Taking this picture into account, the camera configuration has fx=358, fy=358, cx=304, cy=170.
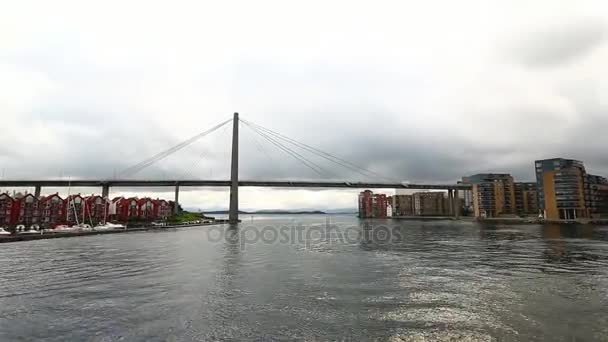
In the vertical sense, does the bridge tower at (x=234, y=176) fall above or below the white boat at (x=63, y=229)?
above

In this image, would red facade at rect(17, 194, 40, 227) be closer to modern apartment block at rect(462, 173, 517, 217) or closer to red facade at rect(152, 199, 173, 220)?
red facade at rect(152, 199, 173, 220)

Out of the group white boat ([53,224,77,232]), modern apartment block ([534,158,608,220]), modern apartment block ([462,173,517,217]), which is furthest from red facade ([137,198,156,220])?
modern apartment block ([462,173,517,217])

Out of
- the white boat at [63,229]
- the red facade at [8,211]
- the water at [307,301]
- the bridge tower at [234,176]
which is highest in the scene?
the bridge tower at [234,176]

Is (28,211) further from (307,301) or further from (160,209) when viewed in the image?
(307,301)

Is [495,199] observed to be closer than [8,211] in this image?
No

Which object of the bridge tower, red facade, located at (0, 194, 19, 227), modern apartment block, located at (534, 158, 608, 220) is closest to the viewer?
red facade, located at (0, 194, 19, 227)

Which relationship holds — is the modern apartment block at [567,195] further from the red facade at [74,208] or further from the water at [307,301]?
the red facade at [74,208]

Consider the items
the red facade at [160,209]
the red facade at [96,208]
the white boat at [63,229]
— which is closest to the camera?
the white boat at [63,229]

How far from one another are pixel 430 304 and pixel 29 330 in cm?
1301

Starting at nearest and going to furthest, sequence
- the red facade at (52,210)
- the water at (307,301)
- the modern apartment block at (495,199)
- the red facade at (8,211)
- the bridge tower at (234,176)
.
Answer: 1. the water at (307,301)
2. the red facade at (8,211)
3. the red facade at (52,210)
4. the bridge tower at (234,176)
5. the modern apartment block at (495,199)

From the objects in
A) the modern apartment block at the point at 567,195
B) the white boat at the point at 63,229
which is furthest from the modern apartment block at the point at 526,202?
the white boat at the point at 63,229

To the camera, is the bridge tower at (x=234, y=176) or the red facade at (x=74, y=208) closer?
the red facade at (x=74, y=208)

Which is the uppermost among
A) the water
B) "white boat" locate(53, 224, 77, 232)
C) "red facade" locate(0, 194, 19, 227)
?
"red facade" locate(0, 194, 19, 227)

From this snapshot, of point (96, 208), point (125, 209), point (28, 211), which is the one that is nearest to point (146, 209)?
point (125, 209)
